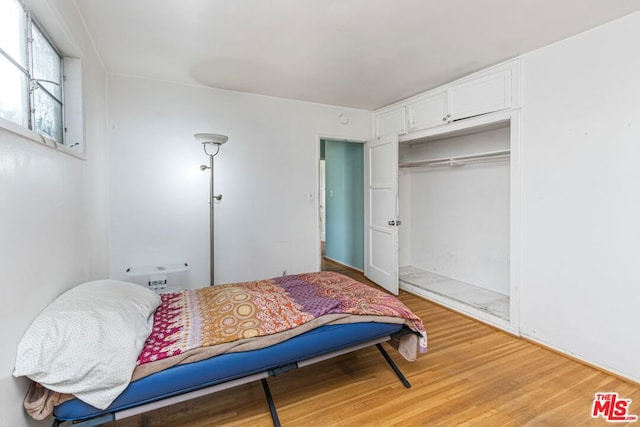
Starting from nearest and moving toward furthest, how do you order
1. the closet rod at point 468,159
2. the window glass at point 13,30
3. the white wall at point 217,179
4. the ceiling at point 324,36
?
the window glass at point 13,30 → the ceiling at point 324,36 → the white wall at point 217,179 → the closet rod at point 468,159

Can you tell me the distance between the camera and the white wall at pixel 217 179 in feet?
9.94

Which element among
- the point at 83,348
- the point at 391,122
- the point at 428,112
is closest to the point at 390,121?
the point at 391,122

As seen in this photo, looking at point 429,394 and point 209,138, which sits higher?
point 209,138

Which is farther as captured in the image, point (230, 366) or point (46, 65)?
point (46, 65)

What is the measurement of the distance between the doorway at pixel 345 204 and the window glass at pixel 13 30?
11.9ft

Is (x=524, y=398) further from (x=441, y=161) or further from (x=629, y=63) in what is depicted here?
(x=441, y=161)

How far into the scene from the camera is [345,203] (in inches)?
213

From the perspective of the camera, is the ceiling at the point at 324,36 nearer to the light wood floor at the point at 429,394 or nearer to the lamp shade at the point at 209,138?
the lamp shade at the point at 209,138

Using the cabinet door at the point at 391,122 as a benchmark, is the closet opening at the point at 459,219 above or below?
below

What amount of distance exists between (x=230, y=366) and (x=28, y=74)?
1.81 metres

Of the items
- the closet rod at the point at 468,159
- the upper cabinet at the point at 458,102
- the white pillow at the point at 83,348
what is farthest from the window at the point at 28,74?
the closet rod at the point at 468,159

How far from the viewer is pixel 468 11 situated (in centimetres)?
199

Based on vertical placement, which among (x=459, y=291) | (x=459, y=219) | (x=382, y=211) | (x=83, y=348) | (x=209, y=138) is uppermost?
(x=209, y=138)

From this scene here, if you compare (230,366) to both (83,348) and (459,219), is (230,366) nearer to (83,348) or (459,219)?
(83,348)
